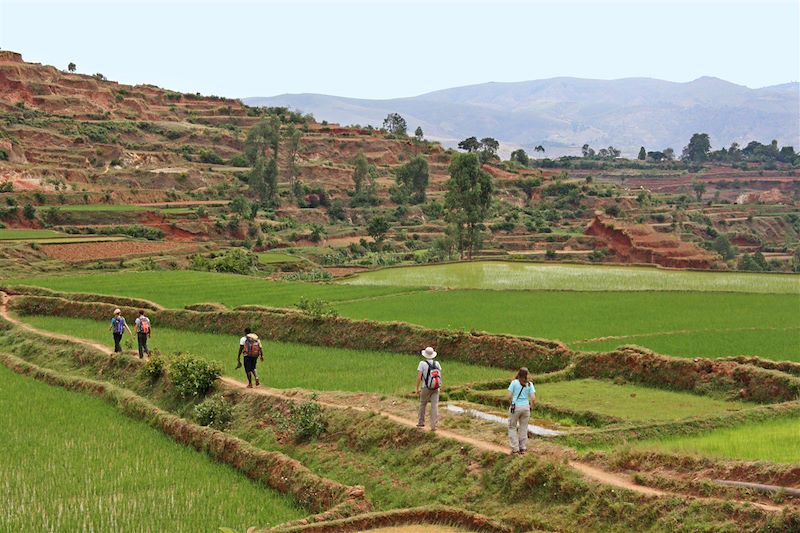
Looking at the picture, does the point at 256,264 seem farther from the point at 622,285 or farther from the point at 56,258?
the point at 622,285

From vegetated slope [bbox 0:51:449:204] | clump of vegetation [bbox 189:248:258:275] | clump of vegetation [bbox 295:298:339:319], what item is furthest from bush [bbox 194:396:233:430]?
vegetated slope [bbox 0:51:449:204]

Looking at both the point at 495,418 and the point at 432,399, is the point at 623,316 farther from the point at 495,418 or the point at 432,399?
the point at 432,399

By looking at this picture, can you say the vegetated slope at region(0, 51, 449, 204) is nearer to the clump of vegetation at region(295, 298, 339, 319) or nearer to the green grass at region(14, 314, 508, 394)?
the green grass at region(14, 314, 508, 394)

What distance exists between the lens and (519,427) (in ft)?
41.5

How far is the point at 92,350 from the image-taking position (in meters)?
24.5

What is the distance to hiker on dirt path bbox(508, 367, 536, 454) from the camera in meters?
12.5

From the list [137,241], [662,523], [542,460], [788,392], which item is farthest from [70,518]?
[137,241]

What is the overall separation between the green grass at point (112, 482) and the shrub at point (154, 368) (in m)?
2.32

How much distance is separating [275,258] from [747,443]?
4820cm

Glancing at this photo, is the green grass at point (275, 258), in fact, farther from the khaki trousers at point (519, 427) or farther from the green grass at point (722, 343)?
the khaki trousers at point (519, 427)

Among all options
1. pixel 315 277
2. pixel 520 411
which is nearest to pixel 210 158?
pixel 315 277

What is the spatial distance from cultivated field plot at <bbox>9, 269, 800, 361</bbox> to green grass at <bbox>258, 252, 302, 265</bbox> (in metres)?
15.1

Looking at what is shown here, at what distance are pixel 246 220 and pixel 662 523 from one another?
64540 millimetres

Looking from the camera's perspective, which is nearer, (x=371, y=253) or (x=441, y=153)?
(x=371, y=253)
